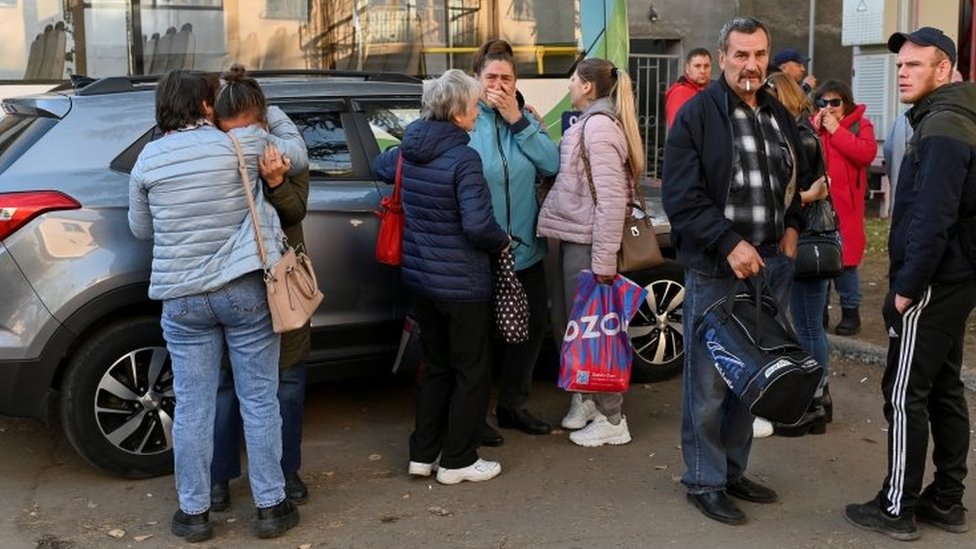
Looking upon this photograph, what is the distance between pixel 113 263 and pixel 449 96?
60.1 inches

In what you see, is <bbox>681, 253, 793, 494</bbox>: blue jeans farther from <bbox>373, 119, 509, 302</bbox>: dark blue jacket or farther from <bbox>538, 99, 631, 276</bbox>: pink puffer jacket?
<bbox>373, 119, 509, 302</bbox>: dark blue jacket

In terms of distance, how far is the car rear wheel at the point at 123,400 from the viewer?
181 inches

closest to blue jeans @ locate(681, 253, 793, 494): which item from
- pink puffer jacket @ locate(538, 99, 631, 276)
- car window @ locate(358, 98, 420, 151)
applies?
pink puffer jacket @ locate(538, 99, 631, 276)

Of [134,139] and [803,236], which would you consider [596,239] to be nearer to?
[803,236]

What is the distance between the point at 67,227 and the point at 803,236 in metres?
3.26

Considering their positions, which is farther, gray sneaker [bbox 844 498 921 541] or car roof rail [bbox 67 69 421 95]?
car roof rail [bbox 67 69 421 95]

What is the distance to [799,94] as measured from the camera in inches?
194

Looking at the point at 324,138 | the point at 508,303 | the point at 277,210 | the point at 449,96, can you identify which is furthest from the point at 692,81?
the point at 277,210

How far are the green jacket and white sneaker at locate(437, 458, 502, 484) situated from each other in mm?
826

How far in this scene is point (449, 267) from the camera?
4516 mm

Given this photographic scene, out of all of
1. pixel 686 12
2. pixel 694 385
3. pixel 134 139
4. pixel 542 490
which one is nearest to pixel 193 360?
pixel 134 139

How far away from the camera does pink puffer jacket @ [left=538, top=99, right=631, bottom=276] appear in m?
4.91

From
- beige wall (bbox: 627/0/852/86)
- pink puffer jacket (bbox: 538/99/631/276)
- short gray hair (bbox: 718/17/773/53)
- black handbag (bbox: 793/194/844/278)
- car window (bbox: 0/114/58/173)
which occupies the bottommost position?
black handbag (bbox: 793/194/844/278)

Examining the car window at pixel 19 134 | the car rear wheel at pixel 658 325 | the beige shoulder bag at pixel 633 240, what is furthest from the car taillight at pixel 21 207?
the car rear wheel at pixel 658 325
